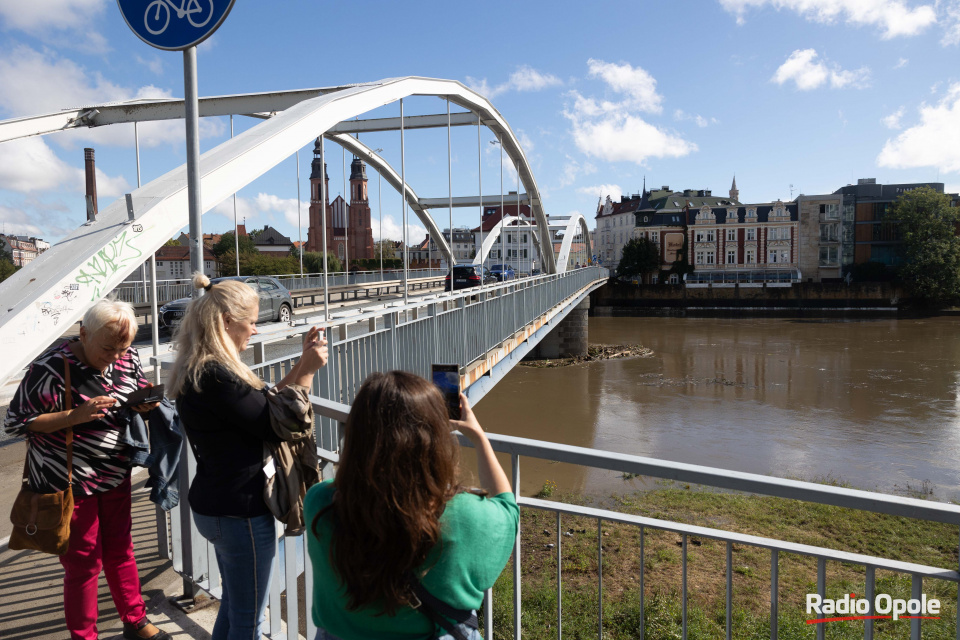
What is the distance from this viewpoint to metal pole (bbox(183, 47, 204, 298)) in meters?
3.29


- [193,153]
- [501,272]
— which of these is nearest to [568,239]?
[501,272]

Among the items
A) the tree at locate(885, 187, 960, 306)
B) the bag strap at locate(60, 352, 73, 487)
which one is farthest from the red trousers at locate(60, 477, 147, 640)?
the tree at locate(885, 187, 960, 306)

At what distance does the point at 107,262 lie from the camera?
11.0ft

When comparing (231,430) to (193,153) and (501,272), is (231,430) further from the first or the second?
(501,272)

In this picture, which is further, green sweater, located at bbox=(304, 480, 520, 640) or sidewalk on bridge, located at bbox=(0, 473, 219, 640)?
sidewalk on bridge, located at bbox=(0, 473, 219, 640)

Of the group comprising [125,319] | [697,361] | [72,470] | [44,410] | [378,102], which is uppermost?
[378,102]

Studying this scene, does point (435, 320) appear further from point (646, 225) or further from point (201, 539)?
point (646, 225)

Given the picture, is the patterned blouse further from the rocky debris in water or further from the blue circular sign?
the rocky debris in water

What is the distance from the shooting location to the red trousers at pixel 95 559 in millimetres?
2432

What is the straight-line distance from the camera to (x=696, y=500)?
9898 mm

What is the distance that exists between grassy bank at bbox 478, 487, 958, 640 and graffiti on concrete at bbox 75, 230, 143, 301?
12.2 ft

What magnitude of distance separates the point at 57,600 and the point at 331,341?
1.97m

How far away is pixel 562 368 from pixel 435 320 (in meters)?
19.8

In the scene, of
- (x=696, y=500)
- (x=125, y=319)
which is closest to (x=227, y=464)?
(x=125, y=319)
